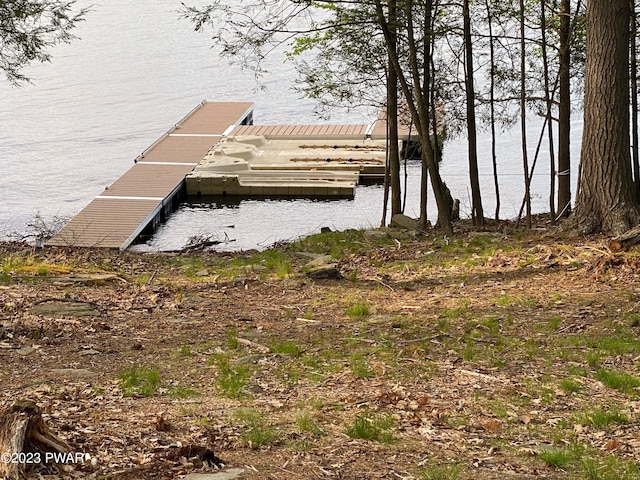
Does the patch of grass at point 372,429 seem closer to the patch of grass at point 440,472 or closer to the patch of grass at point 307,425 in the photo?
the patch of grass at point 307,425

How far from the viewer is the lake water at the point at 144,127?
85.5 feet

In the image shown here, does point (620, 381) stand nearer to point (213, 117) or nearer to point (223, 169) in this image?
point (223, 169)

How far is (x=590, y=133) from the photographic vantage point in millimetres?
10078

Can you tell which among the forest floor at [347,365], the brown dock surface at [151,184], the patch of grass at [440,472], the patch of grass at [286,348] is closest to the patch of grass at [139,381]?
the forest floor at [347,365]

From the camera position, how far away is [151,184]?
29125 millimetres

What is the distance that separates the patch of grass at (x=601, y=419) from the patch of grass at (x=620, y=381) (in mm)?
483

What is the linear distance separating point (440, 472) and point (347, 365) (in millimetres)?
2184

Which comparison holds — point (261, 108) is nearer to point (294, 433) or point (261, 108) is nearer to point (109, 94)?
point (109, 94)

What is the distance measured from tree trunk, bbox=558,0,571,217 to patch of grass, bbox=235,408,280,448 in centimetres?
1095

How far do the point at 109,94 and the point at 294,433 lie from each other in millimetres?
41811

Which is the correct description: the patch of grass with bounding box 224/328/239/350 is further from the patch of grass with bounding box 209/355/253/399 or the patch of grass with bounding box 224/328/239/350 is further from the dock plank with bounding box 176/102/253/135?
the dock plank with bounding box 176/102/253/135

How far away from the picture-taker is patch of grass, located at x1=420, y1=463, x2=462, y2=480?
13.7 ft

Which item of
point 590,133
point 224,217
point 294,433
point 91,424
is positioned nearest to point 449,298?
point 590,133

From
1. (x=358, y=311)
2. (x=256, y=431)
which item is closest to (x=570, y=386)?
(x=256, y=431)
